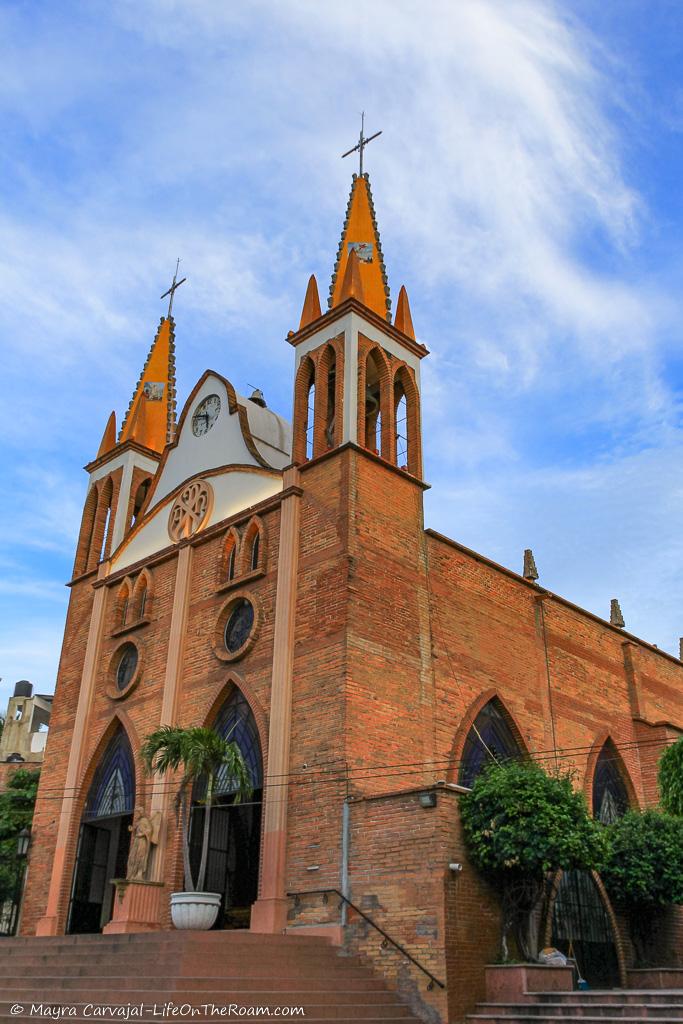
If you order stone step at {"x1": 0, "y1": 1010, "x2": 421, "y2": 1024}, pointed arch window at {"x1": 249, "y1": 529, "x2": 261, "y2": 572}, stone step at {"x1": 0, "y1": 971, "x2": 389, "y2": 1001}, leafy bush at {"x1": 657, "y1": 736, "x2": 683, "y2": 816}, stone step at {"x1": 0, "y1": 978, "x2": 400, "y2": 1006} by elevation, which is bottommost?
stone step at {"x1": 0, "y1": 1010, "x2": 421, "y2": 1024}

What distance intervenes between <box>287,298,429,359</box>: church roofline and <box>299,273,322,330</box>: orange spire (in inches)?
8.7

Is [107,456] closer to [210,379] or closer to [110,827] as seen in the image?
[210,379]

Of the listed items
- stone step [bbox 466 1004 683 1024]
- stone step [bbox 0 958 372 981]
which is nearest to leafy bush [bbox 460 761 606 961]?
stone step [bbox 466 1004 683 1024]

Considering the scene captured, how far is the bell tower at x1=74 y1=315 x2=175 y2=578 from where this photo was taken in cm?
2359

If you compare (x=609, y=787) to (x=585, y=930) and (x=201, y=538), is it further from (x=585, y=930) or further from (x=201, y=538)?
(x=201, y=538)

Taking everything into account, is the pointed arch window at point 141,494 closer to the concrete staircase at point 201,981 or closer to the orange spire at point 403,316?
the orange spire at point 403,316

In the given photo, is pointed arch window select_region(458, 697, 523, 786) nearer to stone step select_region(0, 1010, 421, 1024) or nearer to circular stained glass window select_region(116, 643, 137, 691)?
stone step select_region(0, 1010, 421, 1024)

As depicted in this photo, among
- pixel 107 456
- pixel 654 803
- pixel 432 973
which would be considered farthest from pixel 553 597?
pixel 107 456

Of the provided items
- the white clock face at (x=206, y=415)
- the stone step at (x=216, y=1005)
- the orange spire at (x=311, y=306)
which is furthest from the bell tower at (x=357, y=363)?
the stone step at (x=216, y=1005)

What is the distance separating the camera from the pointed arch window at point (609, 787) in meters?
20.4

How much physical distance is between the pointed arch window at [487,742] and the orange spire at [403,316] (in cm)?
763

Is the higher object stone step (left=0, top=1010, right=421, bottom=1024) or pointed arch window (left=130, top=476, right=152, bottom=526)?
pointed arch window (left=130, top=476, right=152, bottom=526)

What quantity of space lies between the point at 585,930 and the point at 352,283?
12.5 m

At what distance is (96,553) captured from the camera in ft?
77.0
